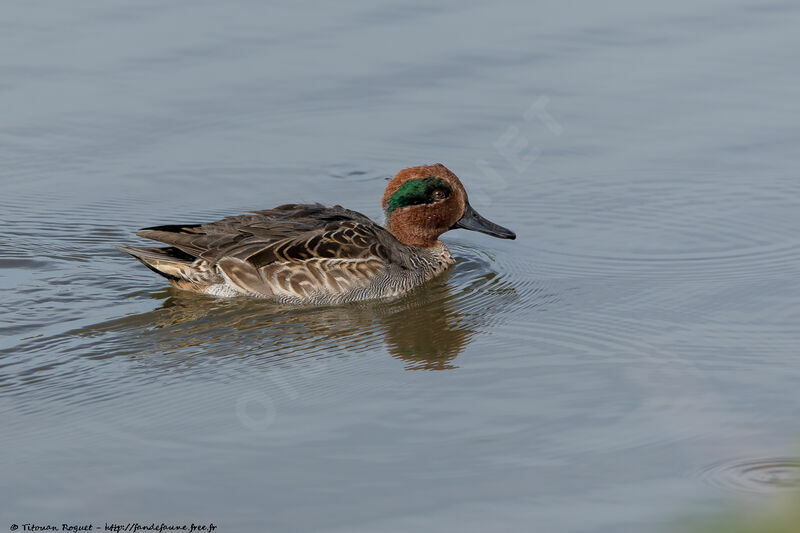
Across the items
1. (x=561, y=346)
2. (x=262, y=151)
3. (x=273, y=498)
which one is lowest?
(x=273, y=498)

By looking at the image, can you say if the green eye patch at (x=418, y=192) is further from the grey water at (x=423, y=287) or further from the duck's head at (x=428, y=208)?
the grey water at (x=423, y=287)

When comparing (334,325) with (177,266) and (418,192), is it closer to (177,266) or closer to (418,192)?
(177,266)

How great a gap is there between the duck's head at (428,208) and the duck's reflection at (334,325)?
0.72 m

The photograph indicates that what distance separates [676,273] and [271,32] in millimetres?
6635

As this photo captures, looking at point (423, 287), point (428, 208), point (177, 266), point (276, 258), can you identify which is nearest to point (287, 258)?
point (276, 258)

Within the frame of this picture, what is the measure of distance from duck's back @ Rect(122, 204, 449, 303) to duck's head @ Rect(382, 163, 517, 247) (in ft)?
2.45

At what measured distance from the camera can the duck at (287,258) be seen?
10.0m

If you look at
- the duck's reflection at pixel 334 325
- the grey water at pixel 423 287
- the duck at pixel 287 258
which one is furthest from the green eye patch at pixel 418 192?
the duck's reflection at pixel 334 325

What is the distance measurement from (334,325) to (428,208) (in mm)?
1998

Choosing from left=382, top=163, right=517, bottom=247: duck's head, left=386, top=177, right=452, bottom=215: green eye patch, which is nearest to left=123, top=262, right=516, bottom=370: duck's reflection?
left=382, top=163, right=517, bottom=247: duck's head

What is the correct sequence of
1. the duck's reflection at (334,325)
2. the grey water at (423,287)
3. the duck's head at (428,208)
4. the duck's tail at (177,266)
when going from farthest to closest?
the duck's head at (428,208), the duck's tail at (177,266), the duck's reflection at (334,325), the grey water at (423,287)

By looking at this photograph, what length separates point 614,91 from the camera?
44.0 feet

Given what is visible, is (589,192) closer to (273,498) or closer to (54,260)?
(54,260)

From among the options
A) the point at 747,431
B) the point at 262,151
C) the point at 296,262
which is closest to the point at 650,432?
the point at 747,431
